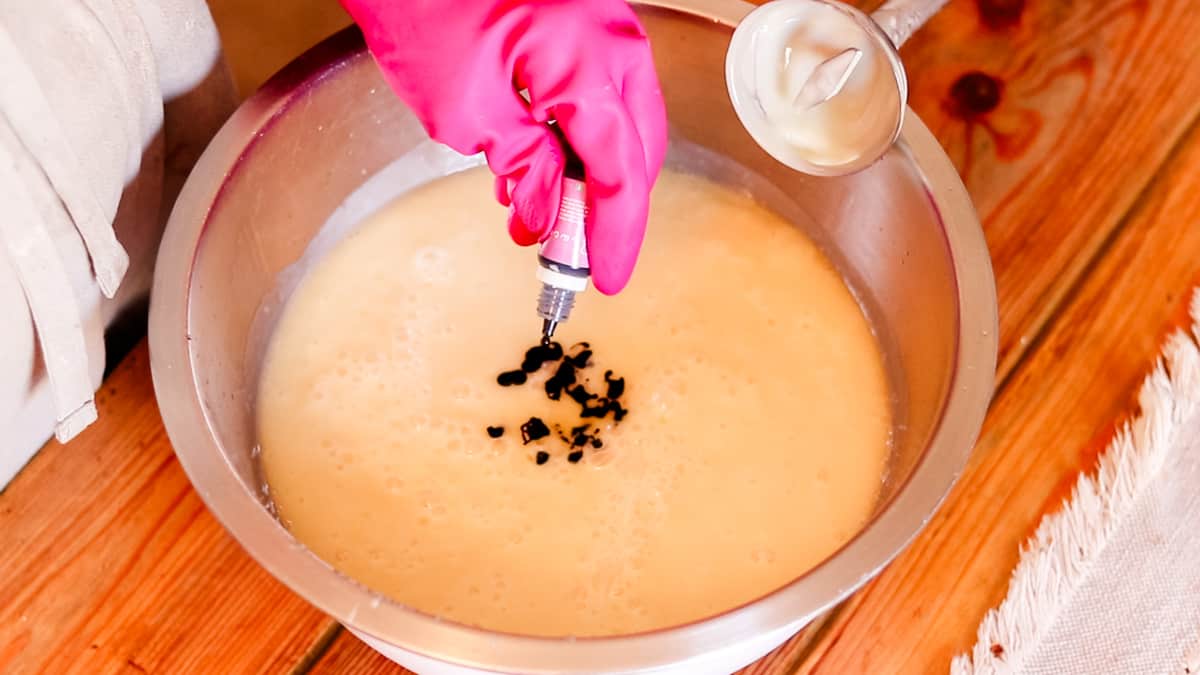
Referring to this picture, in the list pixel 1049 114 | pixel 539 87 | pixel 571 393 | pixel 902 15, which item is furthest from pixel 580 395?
→ pixel 1049 114

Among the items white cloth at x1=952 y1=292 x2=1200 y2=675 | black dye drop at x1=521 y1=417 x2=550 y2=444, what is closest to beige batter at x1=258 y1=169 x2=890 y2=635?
black dye drop at x1=521 y1=417 x2=550 y2=444

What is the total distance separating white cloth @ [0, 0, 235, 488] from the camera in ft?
1.98

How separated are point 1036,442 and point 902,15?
305mm

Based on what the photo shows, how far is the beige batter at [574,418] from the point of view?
2.35 ft

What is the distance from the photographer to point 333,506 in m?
0.75

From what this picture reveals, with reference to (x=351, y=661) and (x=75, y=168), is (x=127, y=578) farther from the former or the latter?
(x=75, y=168)

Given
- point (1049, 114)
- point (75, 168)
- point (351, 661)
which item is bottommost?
point (351, 661)

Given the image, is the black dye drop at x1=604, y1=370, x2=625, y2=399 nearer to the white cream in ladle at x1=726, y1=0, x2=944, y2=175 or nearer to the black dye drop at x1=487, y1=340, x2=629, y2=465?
the black dye drop at x1=487, y1=340, x2=629, y2=465

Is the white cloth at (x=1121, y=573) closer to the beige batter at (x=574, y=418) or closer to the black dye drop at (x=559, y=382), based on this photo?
the beige batter at (x=574, y=418)

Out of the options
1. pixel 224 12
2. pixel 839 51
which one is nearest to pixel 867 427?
pixel 839 51

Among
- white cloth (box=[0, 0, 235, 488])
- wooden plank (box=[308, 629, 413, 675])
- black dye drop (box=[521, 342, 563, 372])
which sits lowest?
wooden plank (box=[308, 629, 413, 675])

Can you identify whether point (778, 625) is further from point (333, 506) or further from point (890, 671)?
point (333, 506)

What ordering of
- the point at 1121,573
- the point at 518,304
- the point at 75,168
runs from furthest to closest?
the point at 518,304 → the point at 1121,573 → the point at 75,168

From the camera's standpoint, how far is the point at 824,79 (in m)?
0.67
